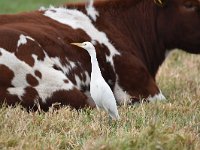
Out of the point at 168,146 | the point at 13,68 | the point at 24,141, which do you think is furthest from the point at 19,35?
the point at 168,146

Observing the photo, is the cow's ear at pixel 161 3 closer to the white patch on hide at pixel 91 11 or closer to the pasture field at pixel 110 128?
the white patch on hide at pixel 91 11

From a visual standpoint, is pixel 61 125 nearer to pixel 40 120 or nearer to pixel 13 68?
pixel 40 120

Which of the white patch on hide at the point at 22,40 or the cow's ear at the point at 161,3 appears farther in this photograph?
the cow's ear at the point at 161,3

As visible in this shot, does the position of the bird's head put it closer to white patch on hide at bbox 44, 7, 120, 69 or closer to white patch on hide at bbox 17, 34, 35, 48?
white patch on hide at bbox 17, 34, 35, 48

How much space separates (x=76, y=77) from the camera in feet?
Answer: 28.1

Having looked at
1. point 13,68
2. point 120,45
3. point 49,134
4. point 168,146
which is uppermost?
point 120,45

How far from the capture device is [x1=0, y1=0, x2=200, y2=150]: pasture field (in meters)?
6.27

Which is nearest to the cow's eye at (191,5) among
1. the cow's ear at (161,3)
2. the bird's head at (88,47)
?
the cow's ear at (161,3)

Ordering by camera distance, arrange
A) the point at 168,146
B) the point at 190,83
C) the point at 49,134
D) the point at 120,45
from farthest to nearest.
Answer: the point at 190,83
the point at 120,45
the point at 49,134
the point at 168,146

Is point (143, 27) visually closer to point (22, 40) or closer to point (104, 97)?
point (22, 40)

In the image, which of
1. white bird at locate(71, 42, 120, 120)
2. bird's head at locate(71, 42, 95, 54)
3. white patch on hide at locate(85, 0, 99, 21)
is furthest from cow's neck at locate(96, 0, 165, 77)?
white bird at locate(71, 42, 120, 120)

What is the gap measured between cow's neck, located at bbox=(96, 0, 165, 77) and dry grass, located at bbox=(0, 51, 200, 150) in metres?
0.97

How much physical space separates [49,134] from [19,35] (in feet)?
5.91

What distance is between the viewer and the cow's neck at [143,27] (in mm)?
9625
